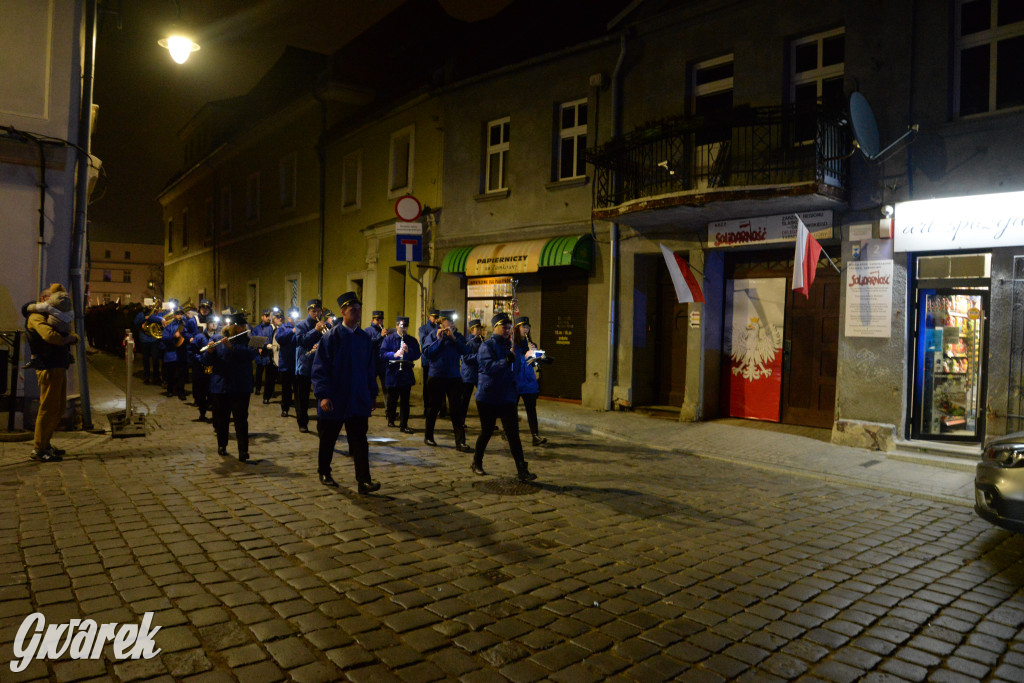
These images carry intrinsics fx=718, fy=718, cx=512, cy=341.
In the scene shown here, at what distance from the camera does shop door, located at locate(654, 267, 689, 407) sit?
1431 cm

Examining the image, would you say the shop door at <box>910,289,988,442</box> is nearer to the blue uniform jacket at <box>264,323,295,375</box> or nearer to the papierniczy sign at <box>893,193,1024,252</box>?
the papierniczy sign at <box>893,193,1024,252</box>

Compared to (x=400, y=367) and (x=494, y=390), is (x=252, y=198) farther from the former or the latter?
(x=494, y=390)

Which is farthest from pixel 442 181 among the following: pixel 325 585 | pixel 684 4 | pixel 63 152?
pixel 325 585

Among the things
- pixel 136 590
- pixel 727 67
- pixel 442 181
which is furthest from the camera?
pixel 442 181

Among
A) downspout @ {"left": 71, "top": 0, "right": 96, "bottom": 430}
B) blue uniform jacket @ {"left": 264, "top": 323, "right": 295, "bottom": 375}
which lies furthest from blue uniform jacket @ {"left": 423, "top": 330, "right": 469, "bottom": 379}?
downspout @ {"left": 71, "top": 0, "right": 96, "bottom": 430}

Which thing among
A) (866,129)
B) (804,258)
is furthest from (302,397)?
(866,129)

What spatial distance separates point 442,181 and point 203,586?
50.6 ft

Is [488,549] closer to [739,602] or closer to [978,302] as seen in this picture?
[739,602]

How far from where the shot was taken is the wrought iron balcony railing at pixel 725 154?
11.1 m

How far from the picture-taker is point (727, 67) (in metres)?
13.3

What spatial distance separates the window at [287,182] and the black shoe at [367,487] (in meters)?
21.7

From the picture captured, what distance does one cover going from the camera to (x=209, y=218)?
36156 mm

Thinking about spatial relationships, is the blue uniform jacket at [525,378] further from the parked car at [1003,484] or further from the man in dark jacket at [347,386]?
the parked car at [1003,484]

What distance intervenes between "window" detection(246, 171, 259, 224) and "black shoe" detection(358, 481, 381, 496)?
2523cm
